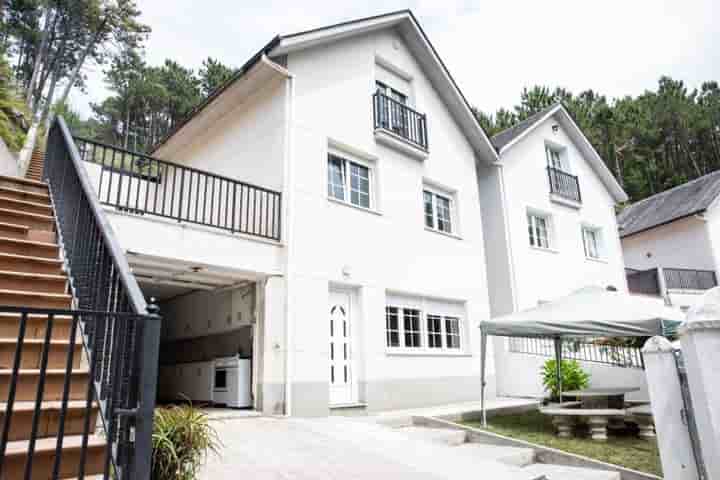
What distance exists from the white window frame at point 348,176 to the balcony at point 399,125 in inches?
28.8

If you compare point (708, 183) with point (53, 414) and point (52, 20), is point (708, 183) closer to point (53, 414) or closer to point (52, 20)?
point (53, 414)

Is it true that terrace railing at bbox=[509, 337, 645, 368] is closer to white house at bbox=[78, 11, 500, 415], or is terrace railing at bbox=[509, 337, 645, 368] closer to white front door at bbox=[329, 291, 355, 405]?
white house at bbox=[78, 11, 500, 415]

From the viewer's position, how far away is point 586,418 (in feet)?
25.7

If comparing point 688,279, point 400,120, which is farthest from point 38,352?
point 688,279

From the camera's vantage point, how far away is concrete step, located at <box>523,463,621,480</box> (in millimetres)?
5434

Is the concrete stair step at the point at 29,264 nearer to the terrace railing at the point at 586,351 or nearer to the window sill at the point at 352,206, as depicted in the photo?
the window sill at the point at 352,206

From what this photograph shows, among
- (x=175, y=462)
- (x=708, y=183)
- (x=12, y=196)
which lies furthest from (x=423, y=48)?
(x=708, y=183)

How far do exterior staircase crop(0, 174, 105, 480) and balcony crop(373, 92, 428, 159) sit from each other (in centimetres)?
658

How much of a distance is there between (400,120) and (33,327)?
892 centimetres

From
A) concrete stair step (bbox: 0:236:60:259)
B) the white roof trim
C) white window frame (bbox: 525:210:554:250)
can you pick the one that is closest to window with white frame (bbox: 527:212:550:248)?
white window frame (bbox: 525:210:554:250)

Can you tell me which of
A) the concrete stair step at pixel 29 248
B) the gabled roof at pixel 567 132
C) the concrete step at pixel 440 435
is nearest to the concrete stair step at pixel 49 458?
the concrete stair step at pixel 29 248

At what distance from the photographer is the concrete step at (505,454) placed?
611 centimetres

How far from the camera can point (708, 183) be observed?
Result: 71.4 feet

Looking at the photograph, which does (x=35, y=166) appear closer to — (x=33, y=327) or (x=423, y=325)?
(x=33, y=327)
